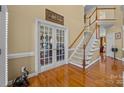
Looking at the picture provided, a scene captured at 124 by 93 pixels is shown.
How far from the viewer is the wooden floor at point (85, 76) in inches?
105

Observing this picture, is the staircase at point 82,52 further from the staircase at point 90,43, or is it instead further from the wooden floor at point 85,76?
the wooden floor at point 85,76

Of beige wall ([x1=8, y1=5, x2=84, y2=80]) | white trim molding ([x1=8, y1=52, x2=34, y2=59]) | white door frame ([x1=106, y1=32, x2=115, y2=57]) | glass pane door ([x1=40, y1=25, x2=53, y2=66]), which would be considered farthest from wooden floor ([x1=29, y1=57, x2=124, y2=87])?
white trim molding ([x1=8, y1=52, x2=34, y2=59])

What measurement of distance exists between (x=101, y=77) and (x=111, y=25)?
1.06 metres

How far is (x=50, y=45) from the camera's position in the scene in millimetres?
3047

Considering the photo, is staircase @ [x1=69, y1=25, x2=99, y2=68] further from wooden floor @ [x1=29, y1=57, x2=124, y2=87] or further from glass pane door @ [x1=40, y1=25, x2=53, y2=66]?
glass pane door @ [x1=40, y1=25, x2=53, y2=66]

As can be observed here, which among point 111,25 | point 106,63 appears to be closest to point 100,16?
point 111,25

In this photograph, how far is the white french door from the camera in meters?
2.89

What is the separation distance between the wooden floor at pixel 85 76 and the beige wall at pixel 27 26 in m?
0.35

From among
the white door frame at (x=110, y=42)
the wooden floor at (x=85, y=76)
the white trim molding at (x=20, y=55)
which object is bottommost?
the wooden floor at (x=85, y=76)

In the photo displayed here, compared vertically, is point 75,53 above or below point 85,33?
below

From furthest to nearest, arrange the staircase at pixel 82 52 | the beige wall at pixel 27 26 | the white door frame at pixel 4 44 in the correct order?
the staircase at pixel 82 52, the beige wall at pixel 27 26, the white door frame at pixel 4 44

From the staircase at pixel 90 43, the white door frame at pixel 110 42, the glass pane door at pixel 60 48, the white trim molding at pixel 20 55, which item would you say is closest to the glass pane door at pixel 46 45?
the glass pane door at pixel 60 48
